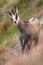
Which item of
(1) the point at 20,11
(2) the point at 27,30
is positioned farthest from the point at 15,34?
(2) the point at 27,30

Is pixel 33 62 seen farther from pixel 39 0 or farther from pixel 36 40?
pixel 39 0

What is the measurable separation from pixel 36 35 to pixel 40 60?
2846 mm

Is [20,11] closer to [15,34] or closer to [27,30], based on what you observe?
[15,34]

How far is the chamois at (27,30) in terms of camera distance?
14639 millimetres

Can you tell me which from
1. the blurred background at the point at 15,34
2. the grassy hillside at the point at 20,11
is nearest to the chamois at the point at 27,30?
the blurred background at the point at 15,34

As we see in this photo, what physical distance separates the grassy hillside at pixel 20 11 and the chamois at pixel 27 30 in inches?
235

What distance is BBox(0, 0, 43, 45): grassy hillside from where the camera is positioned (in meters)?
22.7

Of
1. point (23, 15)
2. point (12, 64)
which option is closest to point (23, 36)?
point (12, 64)

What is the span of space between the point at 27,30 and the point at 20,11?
11.1m

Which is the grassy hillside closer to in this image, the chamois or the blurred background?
the blurred background

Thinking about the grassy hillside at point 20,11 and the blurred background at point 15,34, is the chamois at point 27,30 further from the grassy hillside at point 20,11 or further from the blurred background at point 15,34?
the grassy hillside at point 20,11

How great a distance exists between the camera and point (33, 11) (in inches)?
966

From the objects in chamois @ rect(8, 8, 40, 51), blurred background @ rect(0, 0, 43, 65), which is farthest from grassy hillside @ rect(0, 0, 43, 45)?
chamois @ rect(8, 8, 40, 51)

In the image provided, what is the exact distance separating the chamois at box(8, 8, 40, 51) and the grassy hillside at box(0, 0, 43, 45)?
235 inches
